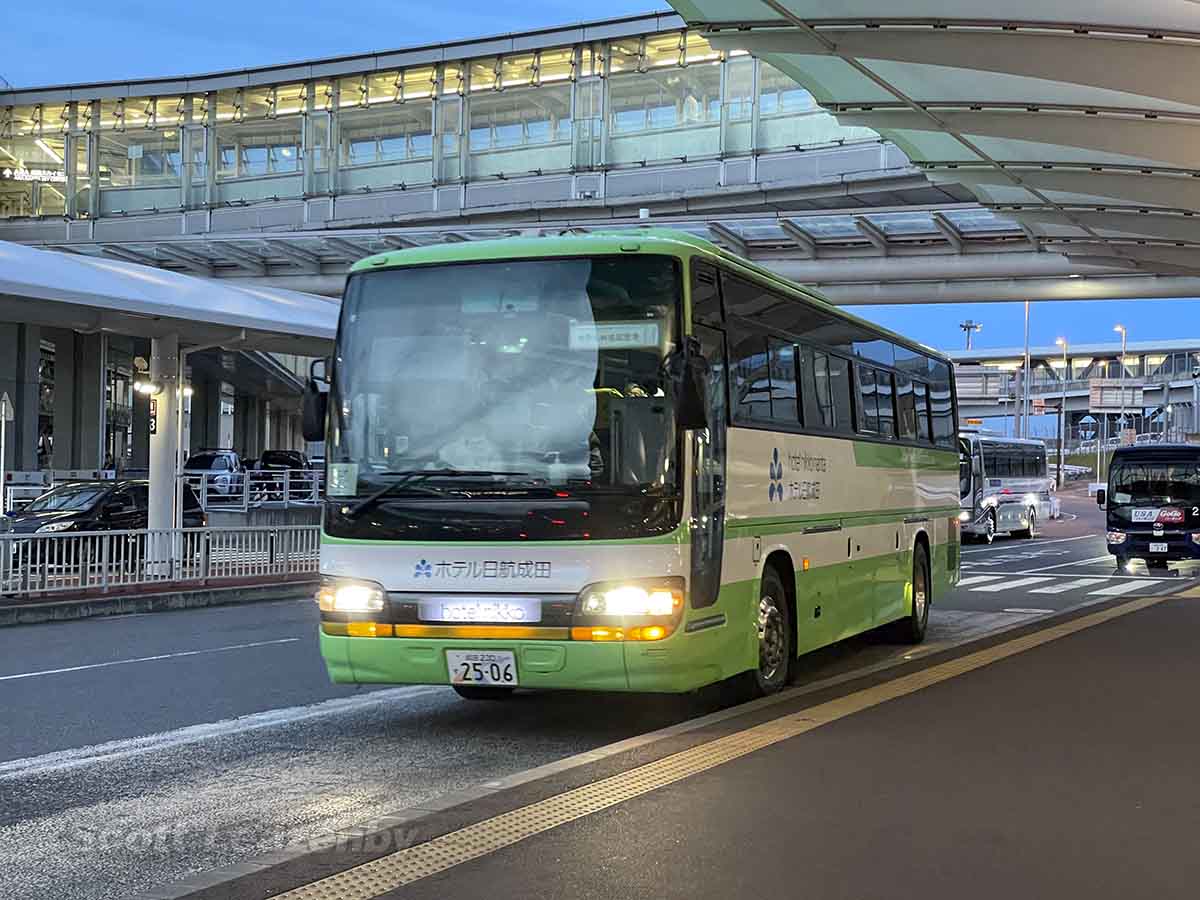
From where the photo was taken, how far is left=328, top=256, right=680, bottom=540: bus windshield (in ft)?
28.3

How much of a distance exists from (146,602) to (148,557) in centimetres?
130

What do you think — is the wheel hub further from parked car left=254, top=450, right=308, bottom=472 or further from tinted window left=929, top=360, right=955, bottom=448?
parked car left=254, top=450, right=308, bottom=472

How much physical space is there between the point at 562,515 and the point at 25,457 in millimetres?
40297

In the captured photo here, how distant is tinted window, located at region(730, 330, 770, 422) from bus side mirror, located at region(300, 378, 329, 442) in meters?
2.84

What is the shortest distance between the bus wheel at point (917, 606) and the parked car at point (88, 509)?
14057 millimetres

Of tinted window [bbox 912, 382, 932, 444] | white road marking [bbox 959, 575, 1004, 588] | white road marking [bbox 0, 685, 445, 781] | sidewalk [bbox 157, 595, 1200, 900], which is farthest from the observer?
white road marking [bbox 959, 575, 1004, 588]

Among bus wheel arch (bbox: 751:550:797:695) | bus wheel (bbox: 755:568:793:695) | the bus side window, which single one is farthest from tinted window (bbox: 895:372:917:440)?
the bus side window

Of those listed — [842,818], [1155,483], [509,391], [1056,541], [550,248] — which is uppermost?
[550,248]

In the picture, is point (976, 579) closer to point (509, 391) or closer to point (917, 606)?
point (917, 606)

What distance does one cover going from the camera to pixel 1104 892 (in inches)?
218

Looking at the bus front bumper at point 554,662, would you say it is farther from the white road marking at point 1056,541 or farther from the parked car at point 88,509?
the white road marking at point 1056,541

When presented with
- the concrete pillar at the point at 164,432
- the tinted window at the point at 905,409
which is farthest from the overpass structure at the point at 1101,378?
the tinted window at the point at 905,409

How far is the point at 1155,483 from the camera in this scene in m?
29.2

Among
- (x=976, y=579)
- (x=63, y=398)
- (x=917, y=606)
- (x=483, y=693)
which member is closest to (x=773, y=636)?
(x=483, y=693)
